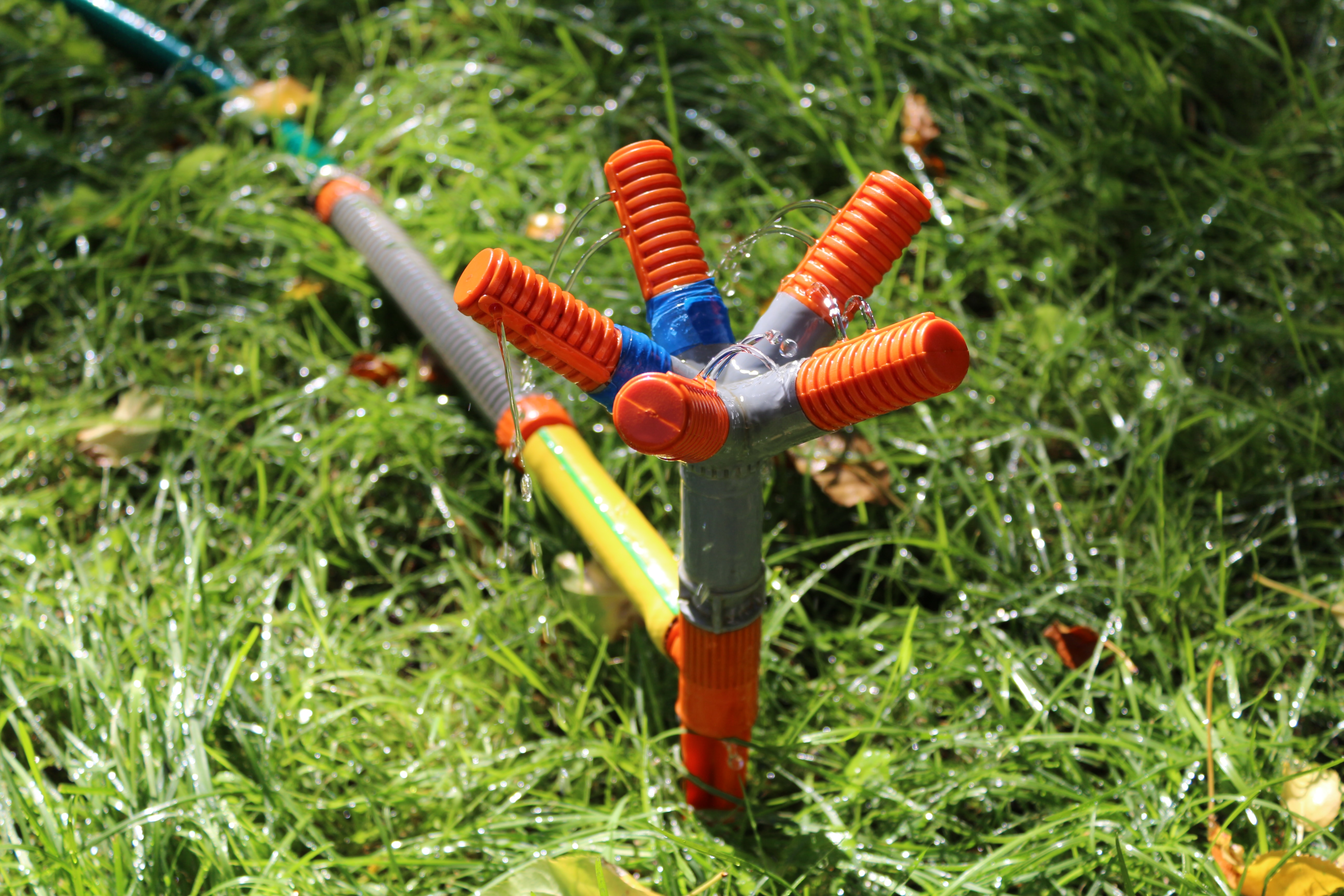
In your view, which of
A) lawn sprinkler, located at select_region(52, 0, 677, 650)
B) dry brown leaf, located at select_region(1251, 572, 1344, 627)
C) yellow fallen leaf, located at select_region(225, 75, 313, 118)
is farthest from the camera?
yellow fallen leaf, located at select_region(225, 75, 313, 118)

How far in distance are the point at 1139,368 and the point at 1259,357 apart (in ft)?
0.78

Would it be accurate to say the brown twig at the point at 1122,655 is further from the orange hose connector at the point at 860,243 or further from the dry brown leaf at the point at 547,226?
the dry brown leaf at the point at 547,226

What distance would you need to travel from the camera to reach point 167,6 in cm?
288

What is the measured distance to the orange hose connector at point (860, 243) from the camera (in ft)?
4.00

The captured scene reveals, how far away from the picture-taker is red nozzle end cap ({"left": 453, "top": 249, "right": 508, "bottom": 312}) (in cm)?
102

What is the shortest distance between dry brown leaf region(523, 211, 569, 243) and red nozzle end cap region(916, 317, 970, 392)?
4.70 feet

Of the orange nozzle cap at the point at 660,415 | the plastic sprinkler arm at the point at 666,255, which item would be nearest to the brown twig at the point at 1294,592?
the plastic sprinkler arm at the point at 666,255

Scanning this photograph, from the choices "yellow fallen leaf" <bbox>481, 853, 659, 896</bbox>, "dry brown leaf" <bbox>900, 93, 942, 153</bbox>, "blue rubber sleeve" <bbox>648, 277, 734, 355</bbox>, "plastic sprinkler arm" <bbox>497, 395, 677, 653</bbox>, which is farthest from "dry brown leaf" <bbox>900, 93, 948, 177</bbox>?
"yellow fallen leaf" <bbox>481, 853, 659, 896</bbox>

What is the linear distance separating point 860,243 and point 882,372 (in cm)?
28

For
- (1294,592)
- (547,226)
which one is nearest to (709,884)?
(1294,592)

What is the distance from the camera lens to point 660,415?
99cm

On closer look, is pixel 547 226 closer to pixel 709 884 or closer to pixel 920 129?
pixel 920 129

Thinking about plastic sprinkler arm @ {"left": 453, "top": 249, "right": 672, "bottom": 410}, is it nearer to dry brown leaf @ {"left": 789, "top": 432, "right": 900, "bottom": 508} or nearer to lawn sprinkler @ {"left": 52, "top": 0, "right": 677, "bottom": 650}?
lawn sprinkler @ {"left": 52, "top": 0, "right": 677, "bottom": 650}

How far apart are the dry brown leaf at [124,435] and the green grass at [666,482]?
4cm
